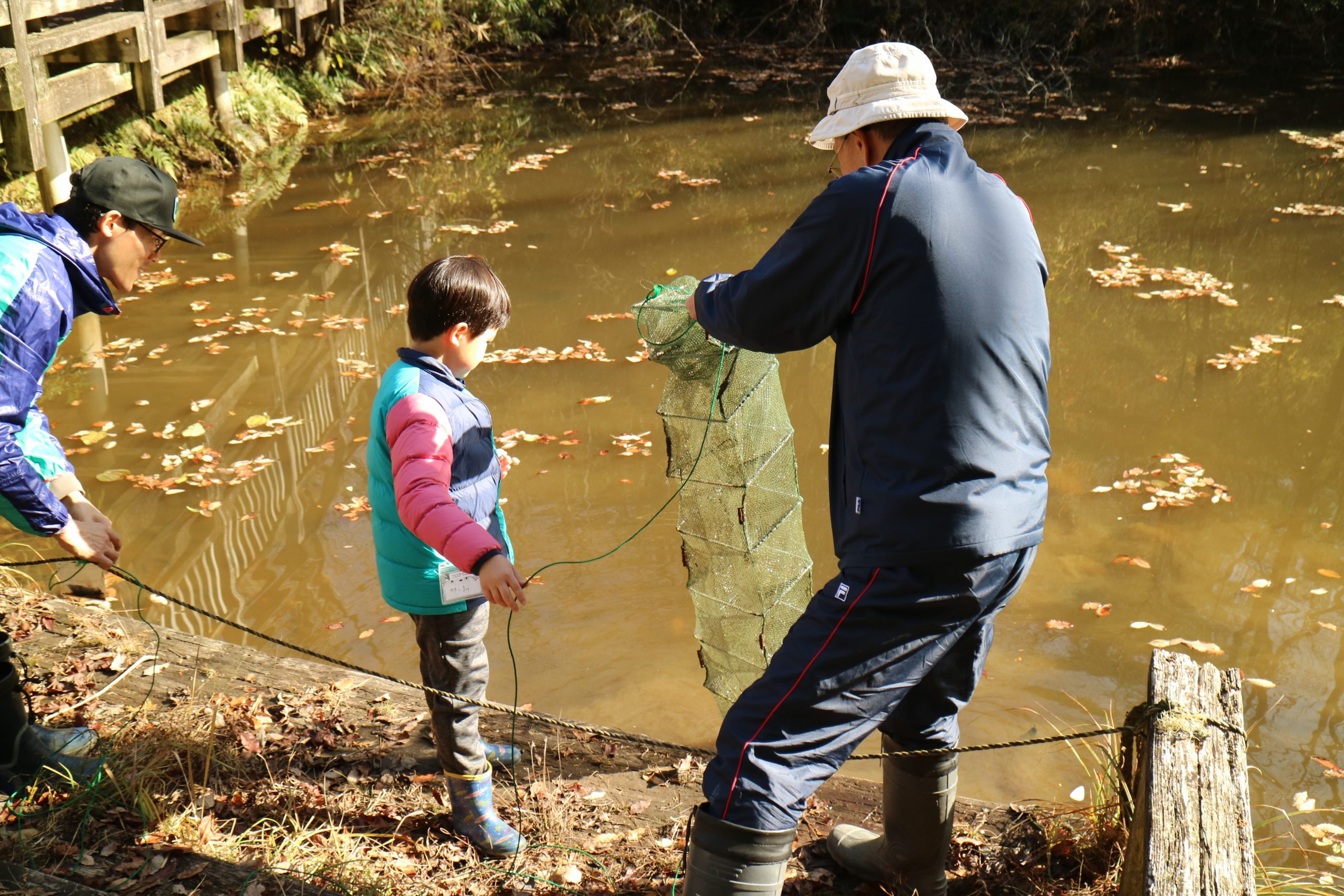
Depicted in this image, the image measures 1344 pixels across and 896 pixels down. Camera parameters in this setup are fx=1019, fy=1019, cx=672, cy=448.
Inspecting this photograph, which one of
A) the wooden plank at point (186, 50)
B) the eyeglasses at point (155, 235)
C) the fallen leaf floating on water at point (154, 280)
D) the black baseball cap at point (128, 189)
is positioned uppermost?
the wooden plank at point (186, 50)

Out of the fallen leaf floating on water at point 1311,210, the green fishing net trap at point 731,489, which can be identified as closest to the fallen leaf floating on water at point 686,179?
the fallen leaf floating on water at point 1311,210

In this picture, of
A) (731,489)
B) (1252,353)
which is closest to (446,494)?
(731,489)

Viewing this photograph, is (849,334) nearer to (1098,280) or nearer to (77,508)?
(77,508)

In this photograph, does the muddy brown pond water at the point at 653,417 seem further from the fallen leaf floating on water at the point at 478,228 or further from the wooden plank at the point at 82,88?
the wooden plank at the point at 82,88

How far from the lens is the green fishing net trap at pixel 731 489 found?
3139mm

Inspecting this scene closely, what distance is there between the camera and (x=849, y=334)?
236cm

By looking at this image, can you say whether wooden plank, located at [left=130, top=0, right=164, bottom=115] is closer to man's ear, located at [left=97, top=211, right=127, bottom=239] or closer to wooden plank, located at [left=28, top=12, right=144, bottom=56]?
wooden plank, located at [left=28, top=12, right=144, bottom=56]

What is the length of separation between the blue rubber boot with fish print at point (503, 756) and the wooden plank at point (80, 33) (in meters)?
7.19

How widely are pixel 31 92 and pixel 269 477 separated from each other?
4.20m

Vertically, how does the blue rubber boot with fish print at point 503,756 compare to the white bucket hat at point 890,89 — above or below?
below

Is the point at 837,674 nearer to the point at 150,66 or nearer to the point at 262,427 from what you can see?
the point at 262,427

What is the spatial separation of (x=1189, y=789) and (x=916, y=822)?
698 mm

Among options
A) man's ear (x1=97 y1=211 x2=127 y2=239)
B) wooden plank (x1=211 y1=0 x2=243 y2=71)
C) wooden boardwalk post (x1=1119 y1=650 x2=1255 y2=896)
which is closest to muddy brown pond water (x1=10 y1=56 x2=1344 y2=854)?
wooden boardwalk post (x1=1119 y1=650 x2=1255 y2=896)

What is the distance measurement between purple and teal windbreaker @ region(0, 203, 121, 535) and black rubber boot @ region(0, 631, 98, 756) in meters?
0.82
